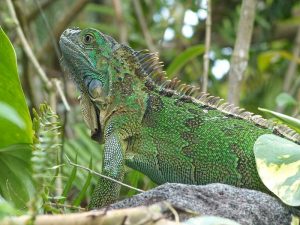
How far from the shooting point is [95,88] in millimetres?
4020

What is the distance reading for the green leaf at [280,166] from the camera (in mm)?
3011

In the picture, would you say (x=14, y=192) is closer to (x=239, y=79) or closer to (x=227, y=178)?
(x=227, y=178)

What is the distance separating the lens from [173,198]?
2799 mm

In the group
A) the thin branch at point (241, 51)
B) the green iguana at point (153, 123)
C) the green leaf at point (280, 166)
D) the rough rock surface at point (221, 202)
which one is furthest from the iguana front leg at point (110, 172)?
the thin branch at point (241, 51)

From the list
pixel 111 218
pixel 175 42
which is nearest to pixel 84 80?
pixel 111 218

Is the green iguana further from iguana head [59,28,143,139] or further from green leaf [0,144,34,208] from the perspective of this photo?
green leaf [0,144,34,208]

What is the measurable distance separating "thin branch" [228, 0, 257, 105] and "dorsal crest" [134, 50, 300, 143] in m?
1.17

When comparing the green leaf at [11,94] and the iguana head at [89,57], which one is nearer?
the green leaf at [11,94]

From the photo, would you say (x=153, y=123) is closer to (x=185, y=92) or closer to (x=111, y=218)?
(x=185, y=92)

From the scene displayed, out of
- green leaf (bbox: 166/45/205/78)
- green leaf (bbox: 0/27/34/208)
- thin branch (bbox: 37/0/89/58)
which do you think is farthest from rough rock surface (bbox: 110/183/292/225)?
thin branch (bbox: 37/0/89/58)

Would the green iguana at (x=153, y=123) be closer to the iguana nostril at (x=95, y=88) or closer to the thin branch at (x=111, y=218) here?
the iguana nostril at (x=95, y=88)

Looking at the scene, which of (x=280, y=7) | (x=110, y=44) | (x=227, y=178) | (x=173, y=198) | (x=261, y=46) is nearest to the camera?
(x=173, y=198)

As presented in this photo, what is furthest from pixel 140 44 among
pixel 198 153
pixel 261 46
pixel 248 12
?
pixel 198 153

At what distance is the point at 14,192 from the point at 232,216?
1050mm
